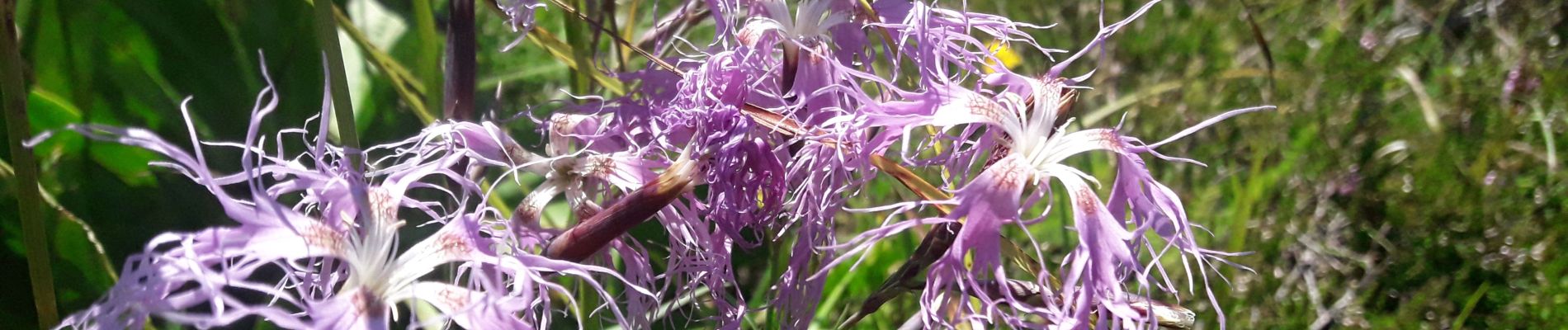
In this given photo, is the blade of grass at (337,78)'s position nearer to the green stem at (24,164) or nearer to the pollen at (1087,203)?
the green stem at (24,164)

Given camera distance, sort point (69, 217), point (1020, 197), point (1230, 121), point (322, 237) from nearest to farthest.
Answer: point (322, 237) < point (1020, 197) < point (69, 217) < point (1230, 121)

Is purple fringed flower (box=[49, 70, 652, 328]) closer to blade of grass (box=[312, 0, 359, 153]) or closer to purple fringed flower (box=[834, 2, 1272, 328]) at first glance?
blade of grass (box=[312, 0, 359, 153])

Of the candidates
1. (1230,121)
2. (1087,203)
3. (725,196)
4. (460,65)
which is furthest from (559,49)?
(1230,121)

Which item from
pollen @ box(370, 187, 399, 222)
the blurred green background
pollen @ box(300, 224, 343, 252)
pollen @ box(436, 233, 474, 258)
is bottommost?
the blurred green background

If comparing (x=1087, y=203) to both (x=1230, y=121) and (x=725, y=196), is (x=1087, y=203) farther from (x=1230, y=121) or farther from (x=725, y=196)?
(x=1230, y=121)

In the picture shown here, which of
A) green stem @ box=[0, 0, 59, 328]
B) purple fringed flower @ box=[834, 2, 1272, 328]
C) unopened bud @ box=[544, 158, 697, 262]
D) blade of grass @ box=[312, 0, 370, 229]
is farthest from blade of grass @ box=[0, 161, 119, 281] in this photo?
purple fringed flower @ box=[834, 2, 1272, 328]

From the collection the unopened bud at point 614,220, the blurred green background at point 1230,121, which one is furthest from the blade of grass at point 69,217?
the unopened bud at point 614,220
